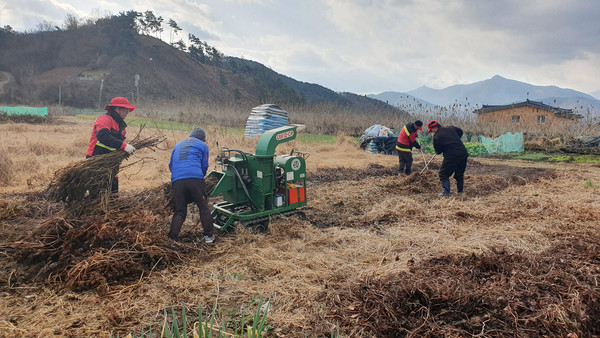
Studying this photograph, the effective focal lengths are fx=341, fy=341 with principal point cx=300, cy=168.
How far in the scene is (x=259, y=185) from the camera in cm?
498

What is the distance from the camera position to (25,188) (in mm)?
7301

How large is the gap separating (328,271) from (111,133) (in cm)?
389

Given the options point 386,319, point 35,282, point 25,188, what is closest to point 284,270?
point 386,319

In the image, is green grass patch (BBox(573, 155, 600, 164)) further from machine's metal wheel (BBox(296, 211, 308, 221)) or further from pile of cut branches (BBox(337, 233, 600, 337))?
machine's metal wheel (BBox(296, 211, 308, 221))

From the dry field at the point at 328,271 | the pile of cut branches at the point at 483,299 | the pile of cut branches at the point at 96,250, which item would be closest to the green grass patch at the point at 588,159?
the dry field at the point at 328,271

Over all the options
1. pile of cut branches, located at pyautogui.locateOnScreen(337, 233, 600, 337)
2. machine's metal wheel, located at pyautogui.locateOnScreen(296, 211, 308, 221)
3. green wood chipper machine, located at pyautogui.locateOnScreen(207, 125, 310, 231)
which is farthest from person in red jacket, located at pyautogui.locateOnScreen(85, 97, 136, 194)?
pile of cut branches, located at pyautogui.locateOnScreen(337, 233, 600, 337)

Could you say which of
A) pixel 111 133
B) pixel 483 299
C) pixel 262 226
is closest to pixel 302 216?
pixel 262 226

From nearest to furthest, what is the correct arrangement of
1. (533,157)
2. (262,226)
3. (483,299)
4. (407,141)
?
(483,299) → (262,226) → (407,141) → (533,157)

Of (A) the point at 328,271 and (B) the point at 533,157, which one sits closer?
(A) the point at 328,271

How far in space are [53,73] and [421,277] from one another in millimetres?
75205

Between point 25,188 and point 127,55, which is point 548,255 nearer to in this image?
point 25,188

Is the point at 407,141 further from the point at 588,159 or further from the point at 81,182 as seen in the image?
the point at 588,159

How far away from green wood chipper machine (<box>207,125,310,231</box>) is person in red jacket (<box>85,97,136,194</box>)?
56.7 inches

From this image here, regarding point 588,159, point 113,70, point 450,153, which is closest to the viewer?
point 450,153
